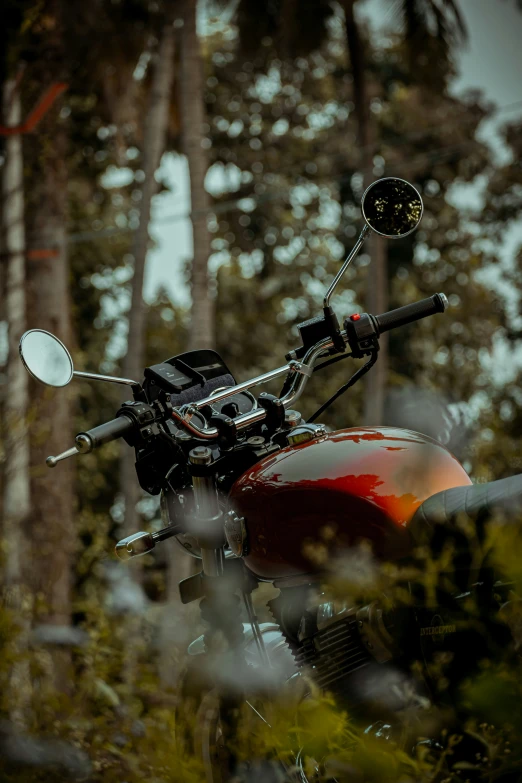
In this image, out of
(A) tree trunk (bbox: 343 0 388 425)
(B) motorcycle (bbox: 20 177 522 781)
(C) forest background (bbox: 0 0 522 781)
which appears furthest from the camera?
(A) tree trunk (bbox: 343 0 388 425)

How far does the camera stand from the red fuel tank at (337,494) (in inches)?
85.4

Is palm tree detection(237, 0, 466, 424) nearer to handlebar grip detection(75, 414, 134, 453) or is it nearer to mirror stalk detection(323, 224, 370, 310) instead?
mirror stalk detection(323, 224, 370, 310)

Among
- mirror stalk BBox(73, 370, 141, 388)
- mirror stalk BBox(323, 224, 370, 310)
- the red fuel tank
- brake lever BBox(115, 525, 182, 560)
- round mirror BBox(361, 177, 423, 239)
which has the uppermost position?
round mirror BBox(361, 177, 423, 239)

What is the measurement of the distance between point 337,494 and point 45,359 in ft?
3.04

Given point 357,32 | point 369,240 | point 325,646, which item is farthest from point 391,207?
point 357,32

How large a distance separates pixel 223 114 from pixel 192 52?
26.7 feet

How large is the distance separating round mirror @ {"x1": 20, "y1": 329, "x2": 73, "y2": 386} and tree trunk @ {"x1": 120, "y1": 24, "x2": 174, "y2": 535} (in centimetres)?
899

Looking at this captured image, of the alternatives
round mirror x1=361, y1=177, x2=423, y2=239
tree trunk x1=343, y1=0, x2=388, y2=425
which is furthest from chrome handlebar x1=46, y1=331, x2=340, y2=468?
tree trunk x1=343, y1=0, x2=388, y2=425

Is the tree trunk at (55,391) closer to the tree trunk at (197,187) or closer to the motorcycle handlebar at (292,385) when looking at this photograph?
the tree trunk at (197,187)

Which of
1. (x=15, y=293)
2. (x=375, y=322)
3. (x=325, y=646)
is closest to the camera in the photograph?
(x=325, y=646)

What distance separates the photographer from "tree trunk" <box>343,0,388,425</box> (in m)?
14.2

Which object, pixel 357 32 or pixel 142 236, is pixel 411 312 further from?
pixel 357 32

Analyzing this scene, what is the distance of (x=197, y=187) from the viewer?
11461mm

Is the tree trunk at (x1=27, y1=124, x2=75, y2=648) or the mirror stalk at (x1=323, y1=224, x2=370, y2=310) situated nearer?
the mirror stalk at (x1=323, y1=224, x2=370, y2=310)
